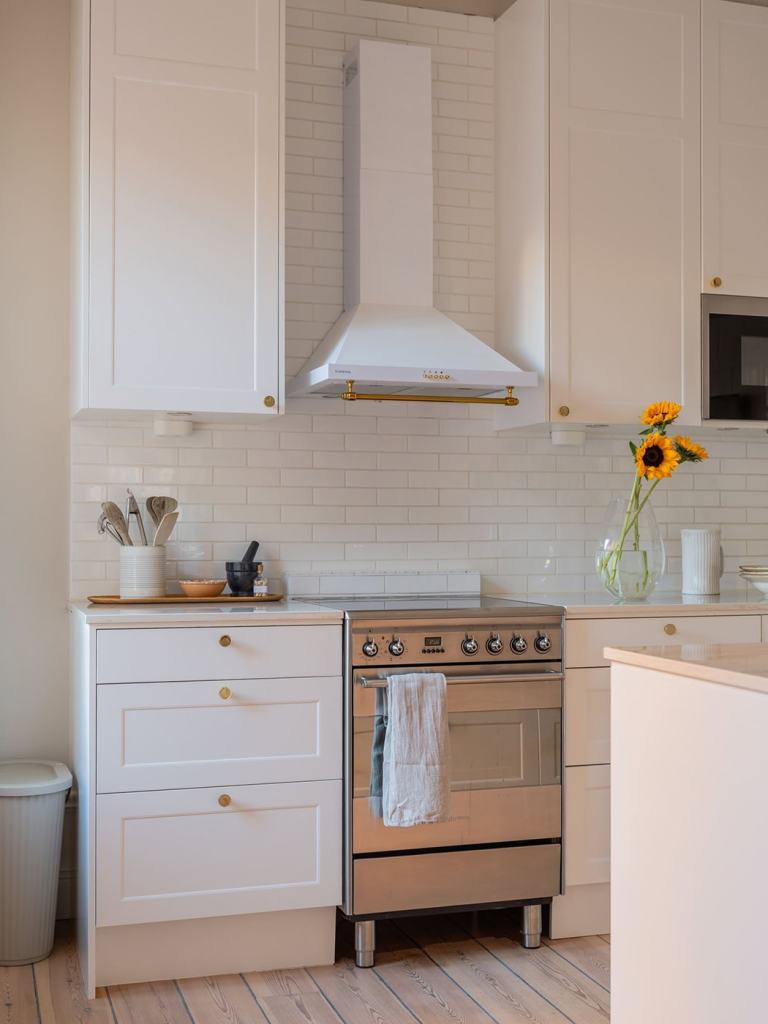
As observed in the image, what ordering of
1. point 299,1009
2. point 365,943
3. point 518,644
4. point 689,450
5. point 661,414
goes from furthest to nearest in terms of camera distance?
point 689,450
point 661,414
point 518,644
point 365,943
point 299,1009

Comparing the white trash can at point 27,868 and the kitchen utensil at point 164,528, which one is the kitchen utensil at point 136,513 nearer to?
the kitchen utensil at point 164,528

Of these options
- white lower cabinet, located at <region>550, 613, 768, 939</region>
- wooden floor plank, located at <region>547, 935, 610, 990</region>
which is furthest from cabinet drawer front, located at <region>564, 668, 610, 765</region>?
wooden floor plank, located at <region>547, 935, 610, 990</region>

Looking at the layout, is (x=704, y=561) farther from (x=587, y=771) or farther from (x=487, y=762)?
(x=487, y=762)

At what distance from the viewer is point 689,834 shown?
1782mm

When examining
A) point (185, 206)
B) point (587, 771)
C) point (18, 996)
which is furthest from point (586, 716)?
point (185, 206)

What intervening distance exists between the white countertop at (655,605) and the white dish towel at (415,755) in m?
0.53

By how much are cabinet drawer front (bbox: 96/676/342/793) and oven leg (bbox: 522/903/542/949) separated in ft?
2.33

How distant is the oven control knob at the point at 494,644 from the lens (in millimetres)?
3275

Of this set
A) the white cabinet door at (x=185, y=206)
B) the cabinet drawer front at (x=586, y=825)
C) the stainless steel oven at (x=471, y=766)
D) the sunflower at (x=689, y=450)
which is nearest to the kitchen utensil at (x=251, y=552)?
the white cabinet door at (x=185, y=206)

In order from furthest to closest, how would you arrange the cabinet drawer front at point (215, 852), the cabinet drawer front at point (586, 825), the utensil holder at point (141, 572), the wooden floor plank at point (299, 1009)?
the utensil holder at point (141, 572) → the cabinet drawer front at point (586, 825) → the cabinet drawer front at point (215, 852) → the wooden floor plank at point (299, 1009)

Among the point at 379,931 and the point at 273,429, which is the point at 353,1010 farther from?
the point at 273,429

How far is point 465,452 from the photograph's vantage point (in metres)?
4.02

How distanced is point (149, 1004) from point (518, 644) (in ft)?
4.50

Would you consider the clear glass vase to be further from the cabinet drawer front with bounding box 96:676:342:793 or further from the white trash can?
the white trash can
